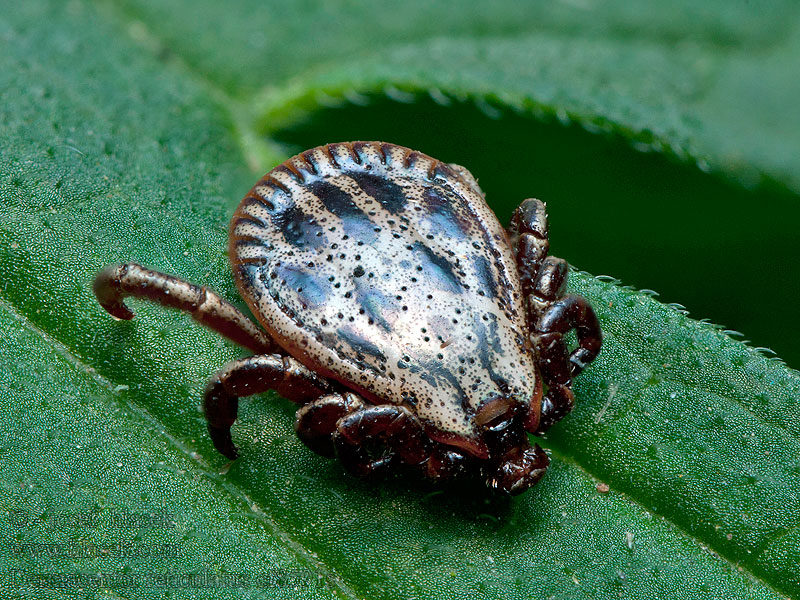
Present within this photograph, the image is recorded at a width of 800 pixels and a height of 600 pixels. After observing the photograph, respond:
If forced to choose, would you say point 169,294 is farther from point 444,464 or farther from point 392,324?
point 444,464

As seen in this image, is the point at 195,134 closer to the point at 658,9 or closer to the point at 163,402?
the point at 163,402

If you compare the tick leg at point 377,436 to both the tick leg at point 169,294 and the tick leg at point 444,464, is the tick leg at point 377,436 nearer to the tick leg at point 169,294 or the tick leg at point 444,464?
the tick leg at point 444,464

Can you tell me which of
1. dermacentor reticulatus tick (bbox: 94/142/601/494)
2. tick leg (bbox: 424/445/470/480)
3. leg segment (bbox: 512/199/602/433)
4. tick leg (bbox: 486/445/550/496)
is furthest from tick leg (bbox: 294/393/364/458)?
leg segment (bbox: 512/199/602/433)

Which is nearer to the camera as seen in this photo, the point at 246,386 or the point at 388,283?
the point at 246,386

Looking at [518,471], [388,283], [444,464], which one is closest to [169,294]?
[388,283]

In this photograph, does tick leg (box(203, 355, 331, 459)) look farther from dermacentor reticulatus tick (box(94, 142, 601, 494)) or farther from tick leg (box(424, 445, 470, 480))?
tick leg (box(424, 445, 470, 480))

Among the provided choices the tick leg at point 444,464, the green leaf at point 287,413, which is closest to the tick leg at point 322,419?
the green leaf at point 287,413

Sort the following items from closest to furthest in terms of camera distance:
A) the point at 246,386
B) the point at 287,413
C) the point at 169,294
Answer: the point at 246,386 → the point at 169,294 → the point at 287,413
